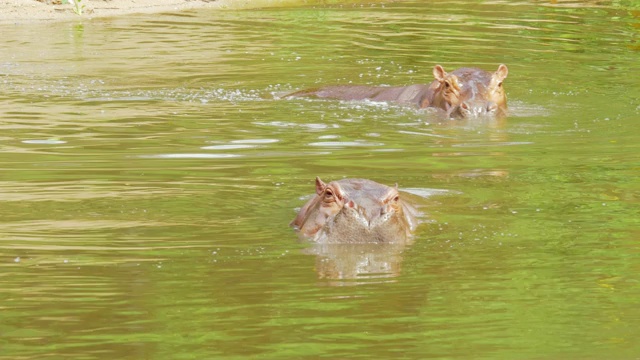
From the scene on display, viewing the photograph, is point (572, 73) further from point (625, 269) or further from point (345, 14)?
point (625, 269)

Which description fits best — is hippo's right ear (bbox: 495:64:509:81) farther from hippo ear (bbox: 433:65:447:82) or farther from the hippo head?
hippo ear (bbox: 433:65:447:82)

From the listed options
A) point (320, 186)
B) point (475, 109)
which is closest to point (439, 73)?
point (475, 109)

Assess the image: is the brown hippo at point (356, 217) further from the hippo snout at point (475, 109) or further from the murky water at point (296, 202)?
the hippo snout at point (475, 109)

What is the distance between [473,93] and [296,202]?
415 centimetres

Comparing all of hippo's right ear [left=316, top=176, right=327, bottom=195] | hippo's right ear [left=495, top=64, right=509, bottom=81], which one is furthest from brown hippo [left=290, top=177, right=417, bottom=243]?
hippo's right ear [left=495, top=64, right=509, bottom=81]

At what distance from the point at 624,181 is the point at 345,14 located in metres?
10.9

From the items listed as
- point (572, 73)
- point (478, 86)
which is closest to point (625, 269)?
point (478, 86)

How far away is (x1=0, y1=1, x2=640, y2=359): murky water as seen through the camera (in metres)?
5.06

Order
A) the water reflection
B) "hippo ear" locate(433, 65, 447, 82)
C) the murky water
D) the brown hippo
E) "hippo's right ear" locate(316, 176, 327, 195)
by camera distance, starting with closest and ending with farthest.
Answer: the murky water → the water reflection → the brown hippo → "hippo's right ear" locate(316, 176, 327, 195) → "hippo ear" locate(433, 65, 447, 82)

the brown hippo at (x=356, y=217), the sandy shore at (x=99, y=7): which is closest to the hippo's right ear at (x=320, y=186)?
the brown hippo at (x=356, y=217)

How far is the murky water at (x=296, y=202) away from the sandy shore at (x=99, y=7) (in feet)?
6.32

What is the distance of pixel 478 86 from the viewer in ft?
38.1

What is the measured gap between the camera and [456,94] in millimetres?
11625

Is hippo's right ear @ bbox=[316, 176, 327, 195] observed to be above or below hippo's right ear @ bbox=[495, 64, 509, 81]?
above
